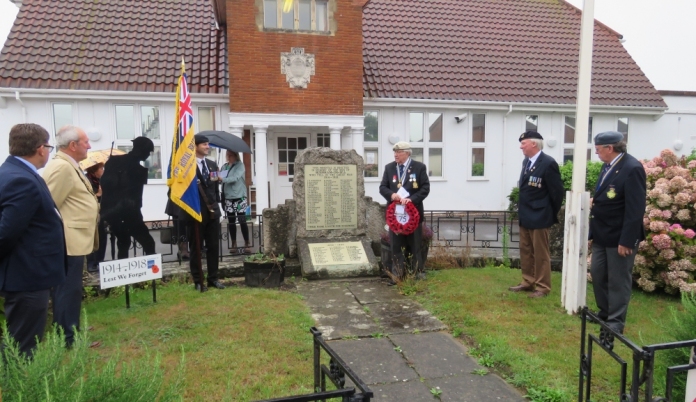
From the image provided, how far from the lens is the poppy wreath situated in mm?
6184

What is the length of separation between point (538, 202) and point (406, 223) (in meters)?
1.66

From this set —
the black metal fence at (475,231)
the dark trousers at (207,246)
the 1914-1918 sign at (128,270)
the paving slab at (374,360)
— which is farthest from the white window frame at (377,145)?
the paving slab at (374,360)

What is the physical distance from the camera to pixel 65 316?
162 inches

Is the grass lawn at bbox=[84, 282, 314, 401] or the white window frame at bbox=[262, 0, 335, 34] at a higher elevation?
the white window frame at bbox=[262, 0, 335, 34]

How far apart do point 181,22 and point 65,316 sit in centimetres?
1125

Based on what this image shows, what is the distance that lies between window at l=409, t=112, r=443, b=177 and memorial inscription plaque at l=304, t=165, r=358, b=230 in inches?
245

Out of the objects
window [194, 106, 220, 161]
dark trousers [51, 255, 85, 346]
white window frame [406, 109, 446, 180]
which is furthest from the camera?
white window frame [406, 109, 446, 180]

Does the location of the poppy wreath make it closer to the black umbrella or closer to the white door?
the black umbrella

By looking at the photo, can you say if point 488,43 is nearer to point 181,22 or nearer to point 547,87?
point 547,87

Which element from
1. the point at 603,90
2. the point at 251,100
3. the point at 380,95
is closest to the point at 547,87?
the point at 603,90

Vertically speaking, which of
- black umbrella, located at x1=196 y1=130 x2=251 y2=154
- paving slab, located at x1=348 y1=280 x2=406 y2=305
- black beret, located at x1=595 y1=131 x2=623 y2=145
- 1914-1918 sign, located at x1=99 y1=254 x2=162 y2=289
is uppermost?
black umbrella, located at x1=196 y1=130 x2=251 y2=154

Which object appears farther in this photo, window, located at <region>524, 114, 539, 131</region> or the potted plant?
window, located at <region>524, 114, 539, 131</region>

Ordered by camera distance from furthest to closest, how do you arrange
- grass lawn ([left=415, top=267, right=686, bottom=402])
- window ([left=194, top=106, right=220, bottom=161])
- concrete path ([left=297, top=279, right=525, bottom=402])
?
window ([left=194, top=106, right=220, bottom=161]) < grass lawn ([left=415, top=267, right=686, bottom=402]) < concrete path ([left=297, top=279, right=525, bottom=402])

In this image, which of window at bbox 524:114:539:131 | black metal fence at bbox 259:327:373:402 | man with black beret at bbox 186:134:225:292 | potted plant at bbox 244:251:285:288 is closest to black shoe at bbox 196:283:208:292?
man with black beret at bbox 186:134:225:292
